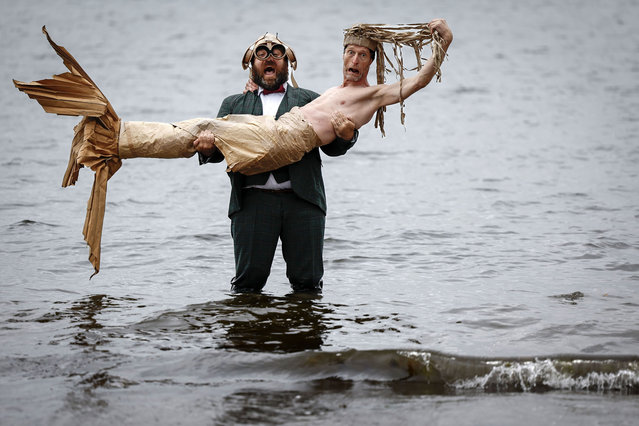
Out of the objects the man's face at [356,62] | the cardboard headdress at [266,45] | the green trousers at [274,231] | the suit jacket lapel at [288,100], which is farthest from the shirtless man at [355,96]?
the green trousers at [274,231]

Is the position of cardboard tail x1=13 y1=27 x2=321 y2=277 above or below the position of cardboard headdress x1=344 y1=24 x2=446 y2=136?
below

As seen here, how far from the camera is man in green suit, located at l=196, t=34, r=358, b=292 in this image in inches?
227

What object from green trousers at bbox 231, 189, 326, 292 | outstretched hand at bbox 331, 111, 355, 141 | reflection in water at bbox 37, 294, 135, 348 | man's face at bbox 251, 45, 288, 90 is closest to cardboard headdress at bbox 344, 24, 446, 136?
outstretched hand at bbox 331, 111, 355, 141

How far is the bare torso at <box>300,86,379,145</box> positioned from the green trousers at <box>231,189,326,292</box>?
0.49 meters

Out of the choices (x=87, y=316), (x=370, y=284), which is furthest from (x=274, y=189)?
(x=370, y=284)

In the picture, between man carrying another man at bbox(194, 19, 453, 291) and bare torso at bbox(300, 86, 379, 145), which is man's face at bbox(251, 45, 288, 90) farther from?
bare torso at bbox(300, 86, 379, 145)

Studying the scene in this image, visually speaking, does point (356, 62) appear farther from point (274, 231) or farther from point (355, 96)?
point (274, 231)

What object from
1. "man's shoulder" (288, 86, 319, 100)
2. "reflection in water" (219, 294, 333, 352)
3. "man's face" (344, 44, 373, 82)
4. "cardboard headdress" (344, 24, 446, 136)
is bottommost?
"reflection in water" (219, 294, 333, 352)

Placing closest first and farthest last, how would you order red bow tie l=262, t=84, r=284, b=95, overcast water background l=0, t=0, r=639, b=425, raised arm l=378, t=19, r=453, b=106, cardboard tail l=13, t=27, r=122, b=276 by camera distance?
overcast water background l=0, t=0, r=639, b=425 < cardboard tail l=13, t=27, r=122, b=276 < raised arm l=378, t=19, r=453, b=106 < red bow tie l=262, t=84, r=284, b=95

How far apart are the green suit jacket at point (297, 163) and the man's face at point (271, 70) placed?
117mm

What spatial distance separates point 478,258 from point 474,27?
22.0 metres

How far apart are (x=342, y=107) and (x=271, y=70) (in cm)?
53

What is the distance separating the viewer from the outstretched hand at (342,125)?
5.61 metres

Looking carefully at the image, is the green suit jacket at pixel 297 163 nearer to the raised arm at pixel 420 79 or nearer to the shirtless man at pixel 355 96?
the shirtless man at pixel 355 96
